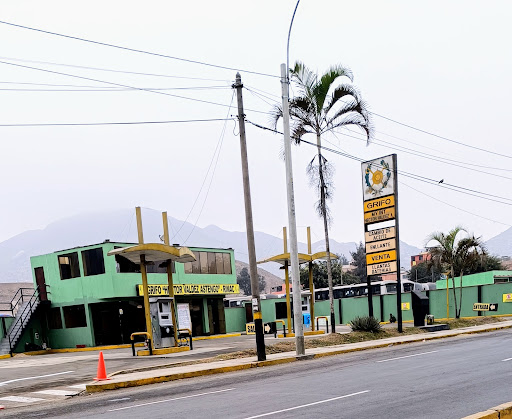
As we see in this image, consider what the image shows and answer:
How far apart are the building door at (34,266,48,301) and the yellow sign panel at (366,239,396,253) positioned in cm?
2227

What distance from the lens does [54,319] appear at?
40.2 meters

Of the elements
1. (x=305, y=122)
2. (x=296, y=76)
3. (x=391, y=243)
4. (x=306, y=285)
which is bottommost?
(x=306, y=285)

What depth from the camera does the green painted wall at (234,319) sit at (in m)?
46.7

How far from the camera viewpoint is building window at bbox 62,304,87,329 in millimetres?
38781

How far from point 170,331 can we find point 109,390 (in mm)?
10770

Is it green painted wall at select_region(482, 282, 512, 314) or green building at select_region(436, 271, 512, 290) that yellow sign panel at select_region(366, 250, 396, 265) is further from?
green building at select_region(436, 271, 512, 290)

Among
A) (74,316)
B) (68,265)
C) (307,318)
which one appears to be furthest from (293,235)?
(307,318)

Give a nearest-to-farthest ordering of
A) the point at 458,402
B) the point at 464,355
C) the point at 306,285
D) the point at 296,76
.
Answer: the point at 458,402 → the point at 464,355 → the point at 296,76 → the point at 306,285

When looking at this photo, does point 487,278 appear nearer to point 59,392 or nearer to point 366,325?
point 366,325

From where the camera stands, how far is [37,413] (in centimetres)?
1178

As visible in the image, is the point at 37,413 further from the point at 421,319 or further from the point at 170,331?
the point at 421,319

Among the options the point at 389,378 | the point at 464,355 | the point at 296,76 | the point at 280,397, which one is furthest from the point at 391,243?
the point at 280,397

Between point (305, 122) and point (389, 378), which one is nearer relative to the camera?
point (389, 378)

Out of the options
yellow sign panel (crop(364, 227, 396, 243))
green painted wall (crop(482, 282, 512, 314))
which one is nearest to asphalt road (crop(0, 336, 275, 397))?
yellow sign panel (crop(364, 227, 396, 243))
